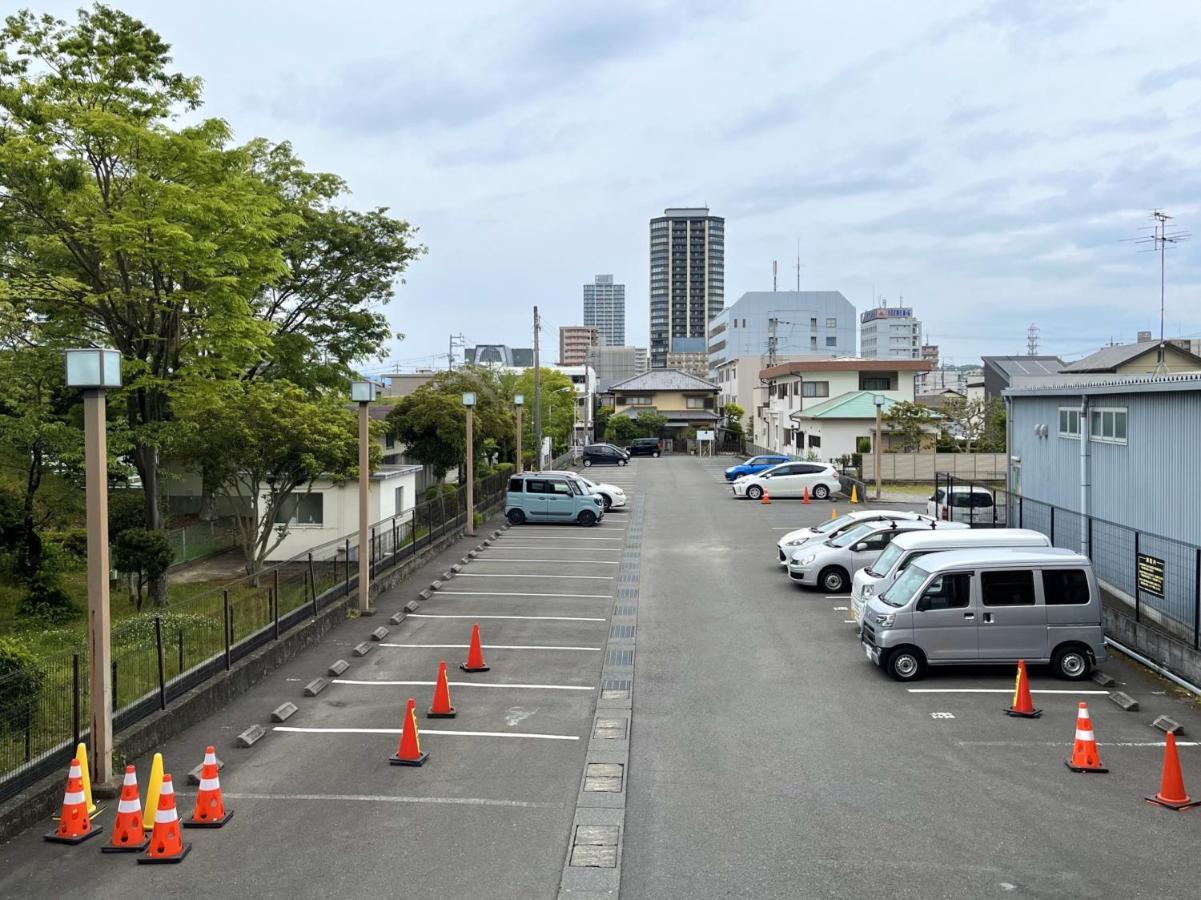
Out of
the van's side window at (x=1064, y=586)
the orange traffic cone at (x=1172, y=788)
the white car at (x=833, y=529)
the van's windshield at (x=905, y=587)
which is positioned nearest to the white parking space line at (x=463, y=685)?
the van's windshield at (x=905, y=587)

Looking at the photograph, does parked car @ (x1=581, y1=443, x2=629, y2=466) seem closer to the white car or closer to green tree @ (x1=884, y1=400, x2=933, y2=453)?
green tree @ (x1=884, y1=400, x2=933, y2=453)

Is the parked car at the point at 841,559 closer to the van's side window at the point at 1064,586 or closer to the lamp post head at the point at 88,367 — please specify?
the van's side window at the point at 1064,586

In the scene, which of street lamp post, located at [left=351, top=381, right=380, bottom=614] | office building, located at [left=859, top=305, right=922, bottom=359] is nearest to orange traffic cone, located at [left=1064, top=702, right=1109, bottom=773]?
street lamp post, located at [left=351, top=381, right=380, bottom=614]

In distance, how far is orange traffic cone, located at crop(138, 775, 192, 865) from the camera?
819cm

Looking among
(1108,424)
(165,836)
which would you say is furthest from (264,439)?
(1108,424)


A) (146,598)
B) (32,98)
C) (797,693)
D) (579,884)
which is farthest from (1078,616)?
(32,98)

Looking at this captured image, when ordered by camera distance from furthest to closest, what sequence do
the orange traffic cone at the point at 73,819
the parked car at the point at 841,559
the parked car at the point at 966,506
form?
the parked car at the point at 966,506, the parked car at the point at 841,559, the orange traffic cone at the point at 73,819

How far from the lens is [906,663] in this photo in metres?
13.9

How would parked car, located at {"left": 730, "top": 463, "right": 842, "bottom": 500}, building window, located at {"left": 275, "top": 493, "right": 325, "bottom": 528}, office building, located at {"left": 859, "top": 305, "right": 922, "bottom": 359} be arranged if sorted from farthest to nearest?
office building, located at {"left": 859, "top": 305, "right": 922, "bottom": 359}, parked car, located at {"left": 730, "top": 463, "right": 842, "bottom": 500}, building window, located at {"left": 275, "top": 493, "right": 325, "bottom": 528}

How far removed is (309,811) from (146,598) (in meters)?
14.5

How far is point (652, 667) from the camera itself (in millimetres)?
14781

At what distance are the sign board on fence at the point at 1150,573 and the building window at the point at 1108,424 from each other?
2694 mm

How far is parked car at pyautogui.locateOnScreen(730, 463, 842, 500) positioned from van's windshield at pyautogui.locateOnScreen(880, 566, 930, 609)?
2653cm

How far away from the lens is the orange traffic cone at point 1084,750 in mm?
10289
